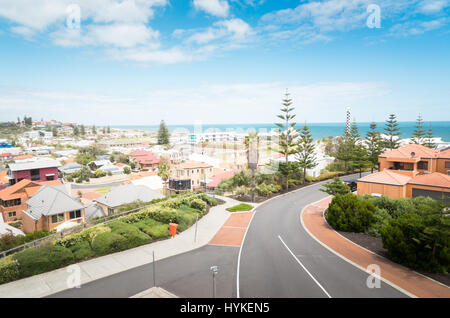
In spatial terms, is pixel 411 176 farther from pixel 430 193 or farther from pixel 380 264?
pixel 380 264

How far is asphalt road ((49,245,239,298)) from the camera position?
998 cm

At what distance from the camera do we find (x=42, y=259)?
37.9 feet

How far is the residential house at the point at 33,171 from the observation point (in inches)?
1793

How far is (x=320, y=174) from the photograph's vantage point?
4394 cm

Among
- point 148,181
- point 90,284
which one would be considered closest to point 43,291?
point 90,284

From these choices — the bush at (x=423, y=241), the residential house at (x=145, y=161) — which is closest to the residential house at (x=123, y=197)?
the bush at (x=423, y=241)

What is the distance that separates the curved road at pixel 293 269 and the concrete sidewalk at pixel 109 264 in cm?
351

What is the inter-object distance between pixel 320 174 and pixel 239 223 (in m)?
27.9

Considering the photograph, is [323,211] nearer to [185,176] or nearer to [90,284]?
[90,284]

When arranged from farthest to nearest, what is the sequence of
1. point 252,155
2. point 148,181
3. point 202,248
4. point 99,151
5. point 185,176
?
point 99,151 → point 185,176 → point 148,181 → point 252,155 → point 202,248

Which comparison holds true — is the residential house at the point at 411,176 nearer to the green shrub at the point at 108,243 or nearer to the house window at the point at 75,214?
the green shrub at the point at 108,243

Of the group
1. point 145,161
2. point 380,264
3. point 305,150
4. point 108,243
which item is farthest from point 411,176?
point 145,161

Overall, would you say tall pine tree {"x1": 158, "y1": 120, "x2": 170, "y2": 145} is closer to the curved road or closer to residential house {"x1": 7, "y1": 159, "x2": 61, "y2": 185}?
residential house {"x1": 7, "y1": 159, "x2": 61, "y2": 185}

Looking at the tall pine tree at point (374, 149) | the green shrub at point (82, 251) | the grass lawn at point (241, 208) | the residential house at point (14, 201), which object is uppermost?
the tall pine tree at point (374, 149)
